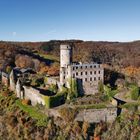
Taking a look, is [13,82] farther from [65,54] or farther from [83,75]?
[83,75]

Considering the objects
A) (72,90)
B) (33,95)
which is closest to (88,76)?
(72,90)

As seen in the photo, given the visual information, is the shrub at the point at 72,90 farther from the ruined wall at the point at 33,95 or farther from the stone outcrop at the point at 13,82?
the stone outcrop at the point at 13,82

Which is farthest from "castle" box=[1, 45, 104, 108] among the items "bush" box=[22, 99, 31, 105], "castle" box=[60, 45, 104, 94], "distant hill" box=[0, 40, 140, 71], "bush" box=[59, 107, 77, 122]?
"distant hill" box=[0, 40, 140, 71]

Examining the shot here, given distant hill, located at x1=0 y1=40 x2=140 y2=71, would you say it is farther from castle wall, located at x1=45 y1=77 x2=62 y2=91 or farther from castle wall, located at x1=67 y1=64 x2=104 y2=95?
castle wall, located at x1=67 y1=64 x2=104 y2=95

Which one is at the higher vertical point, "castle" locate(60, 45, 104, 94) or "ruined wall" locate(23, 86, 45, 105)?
"castle" locate(60, 45, 104, 94)

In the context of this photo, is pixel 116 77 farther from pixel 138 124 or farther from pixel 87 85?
pixel 138 124

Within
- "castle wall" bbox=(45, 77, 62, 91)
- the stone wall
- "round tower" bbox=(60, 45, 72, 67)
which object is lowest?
the stone wall
